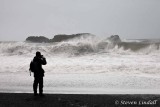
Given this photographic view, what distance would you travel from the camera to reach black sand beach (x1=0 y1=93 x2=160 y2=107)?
898 centimetres

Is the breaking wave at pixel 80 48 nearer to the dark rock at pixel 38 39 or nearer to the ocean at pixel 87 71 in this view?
the ocean at pixel 87 71

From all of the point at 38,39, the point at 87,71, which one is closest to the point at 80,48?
the point at 87,71

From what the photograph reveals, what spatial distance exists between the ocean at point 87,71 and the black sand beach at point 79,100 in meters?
1.31

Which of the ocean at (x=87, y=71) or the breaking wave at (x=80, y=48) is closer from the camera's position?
the ocean at (x=87, y=71)

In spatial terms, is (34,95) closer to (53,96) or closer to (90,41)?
(53,96)

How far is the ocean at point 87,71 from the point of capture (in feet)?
40.8

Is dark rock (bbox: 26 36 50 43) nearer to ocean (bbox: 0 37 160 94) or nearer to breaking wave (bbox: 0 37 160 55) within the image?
ocean (bbox: 0 37 160 94)

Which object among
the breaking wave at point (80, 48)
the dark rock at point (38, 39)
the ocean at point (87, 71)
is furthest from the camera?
the dark rock at point (38, 39)

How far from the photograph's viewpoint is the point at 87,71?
19.1m

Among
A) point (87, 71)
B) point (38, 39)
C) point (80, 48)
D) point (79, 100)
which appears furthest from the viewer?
point (38, 39)

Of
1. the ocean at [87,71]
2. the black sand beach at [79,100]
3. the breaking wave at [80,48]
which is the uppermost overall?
the breaking wave at [80,48]

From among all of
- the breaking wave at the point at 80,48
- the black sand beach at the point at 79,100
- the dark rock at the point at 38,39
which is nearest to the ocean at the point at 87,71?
the breaking wave at the point at 80,48

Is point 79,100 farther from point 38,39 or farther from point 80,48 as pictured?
point 38,39

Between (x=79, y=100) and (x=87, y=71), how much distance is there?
31.1 ft
